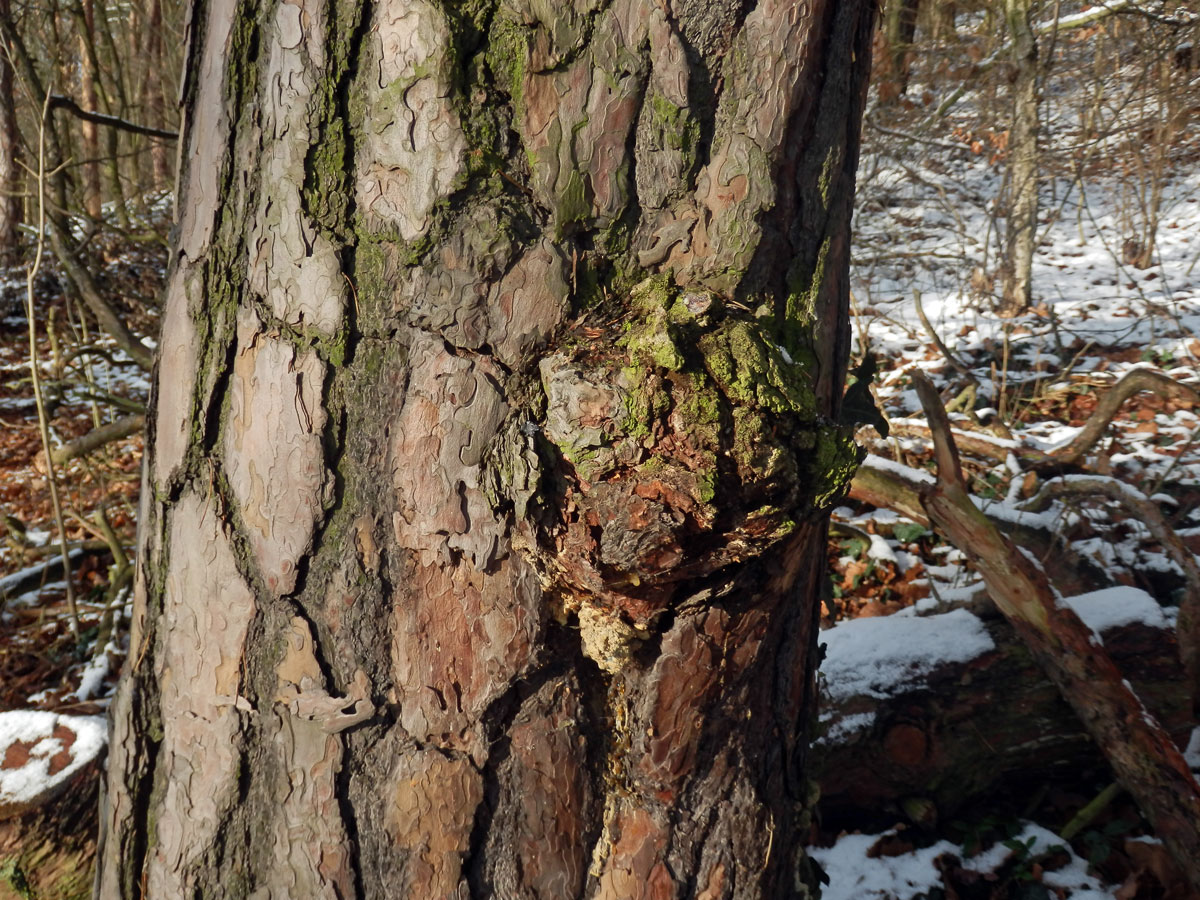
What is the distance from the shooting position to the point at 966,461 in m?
4.55

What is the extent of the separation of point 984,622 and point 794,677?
5.78 ft

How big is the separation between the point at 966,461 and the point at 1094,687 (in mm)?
2493

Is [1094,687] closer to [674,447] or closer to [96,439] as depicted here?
[674,447]

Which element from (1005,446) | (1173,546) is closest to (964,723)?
(1173,546)

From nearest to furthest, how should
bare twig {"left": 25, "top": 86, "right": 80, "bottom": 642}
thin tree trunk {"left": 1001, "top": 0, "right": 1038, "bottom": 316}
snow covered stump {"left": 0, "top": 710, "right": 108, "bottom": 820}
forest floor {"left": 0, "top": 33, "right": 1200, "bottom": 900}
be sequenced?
snow covered stump {"left": 0, "top": 710, "right": 108, "bottom": 820}, forest floor {"left": 0, "top": 33, "right": 1200, "bottom": 900}, bare twig {"left": 25, "top": 86, "right": 80, "bottom": 642}, thin tree trunk {"left": 1001, "top": 0, "right": 1038, "bottom": 316}

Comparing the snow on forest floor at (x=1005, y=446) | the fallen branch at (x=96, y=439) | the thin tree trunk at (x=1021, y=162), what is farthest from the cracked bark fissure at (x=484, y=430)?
the thin tree trunk at (x=1021, y=162)

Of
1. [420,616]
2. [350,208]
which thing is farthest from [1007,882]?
[350,208]

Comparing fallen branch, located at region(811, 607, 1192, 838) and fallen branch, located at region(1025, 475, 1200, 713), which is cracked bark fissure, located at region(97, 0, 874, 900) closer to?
fallen branch, located at region(811, 607, 1192, 838)

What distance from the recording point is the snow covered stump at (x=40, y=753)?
2357 millimetres

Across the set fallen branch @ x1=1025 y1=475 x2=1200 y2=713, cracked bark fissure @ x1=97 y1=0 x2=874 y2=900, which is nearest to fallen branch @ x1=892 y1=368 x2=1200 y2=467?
fallen branch @ x1=1025 y1=475 x2=1200 y2=713

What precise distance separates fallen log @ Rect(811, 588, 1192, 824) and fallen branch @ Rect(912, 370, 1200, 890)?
191 mm

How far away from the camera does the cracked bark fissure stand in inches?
36.8

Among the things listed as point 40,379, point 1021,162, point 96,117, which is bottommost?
point 40,379

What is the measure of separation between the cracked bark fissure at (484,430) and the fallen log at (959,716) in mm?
1567
